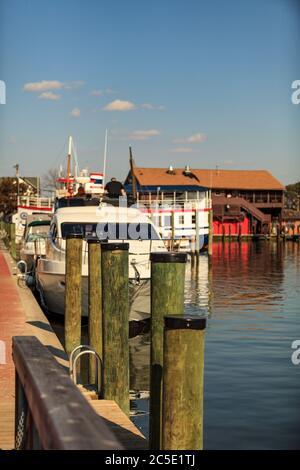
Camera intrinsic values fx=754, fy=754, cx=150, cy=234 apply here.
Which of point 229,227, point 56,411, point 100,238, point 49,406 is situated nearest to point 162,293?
point 49,406

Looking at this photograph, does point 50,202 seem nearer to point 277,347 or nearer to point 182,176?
point 277,347

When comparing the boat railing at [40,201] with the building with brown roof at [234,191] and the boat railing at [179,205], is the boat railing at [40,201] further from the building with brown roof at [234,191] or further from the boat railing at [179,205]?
the building with brown roof at [234,191]

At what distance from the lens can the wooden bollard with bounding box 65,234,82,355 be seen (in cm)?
1235

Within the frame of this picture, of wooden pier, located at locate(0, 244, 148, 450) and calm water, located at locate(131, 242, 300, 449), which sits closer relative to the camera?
wooden pier, located at locate(0, 244, 148, 450)

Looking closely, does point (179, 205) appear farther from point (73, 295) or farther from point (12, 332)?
point (12, 332)

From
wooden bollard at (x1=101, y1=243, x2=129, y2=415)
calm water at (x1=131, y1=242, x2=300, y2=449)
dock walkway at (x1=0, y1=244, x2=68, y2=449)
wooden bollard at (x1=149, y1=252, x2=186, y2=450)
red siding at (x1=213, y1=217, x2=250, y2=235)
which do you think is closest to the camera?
wooden bollard at (x1=149, y1=252, x2=186, y2=450)

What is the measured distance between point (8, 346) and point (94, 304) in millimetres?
1473

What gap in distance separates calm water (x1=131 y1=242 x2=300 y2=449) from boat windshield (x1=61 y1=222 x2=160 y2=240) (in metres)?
2.80

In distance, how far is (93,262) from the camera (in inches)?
462

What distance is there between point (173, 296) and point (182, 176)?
278 feet

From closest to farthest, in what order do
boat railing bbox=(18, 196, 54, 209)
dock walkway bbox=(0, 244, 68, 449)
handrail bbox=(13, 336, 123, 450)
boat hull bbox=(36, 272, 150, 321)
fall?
handrail bbox=(13, 336, 123, 450), dock walkway bbox=(0, 244, 68, 449), boat hull bbox=(36, 272, 150, 321), boat railing bbox=(18, 196, 54, 209)

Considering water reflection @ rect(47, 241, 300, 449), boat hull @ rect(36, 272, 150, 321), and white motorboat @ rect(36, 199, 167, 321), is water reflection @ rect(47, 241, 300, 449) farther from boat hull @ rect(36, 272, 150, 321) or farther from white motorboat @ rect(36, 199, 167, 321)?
white motorboat @ rect(36, 199, 167, 321)

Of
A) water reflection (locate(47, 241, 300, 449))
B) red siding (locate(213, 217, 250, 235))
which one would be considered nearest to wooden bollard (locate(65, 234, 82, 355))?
water reflection (locate(47, 241, 300, 449))

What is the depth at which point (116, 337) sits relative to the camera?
895 centimetres
